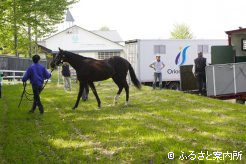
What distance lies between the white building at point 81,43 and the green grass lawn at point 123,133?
39262 mm

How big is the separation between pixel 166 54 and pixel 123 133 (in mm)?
17552

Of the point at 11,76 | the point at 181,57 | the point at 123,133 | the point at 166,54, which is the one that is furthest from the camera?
the point at 11,76

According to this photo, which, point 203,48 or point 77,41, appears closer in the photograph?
point 203,48

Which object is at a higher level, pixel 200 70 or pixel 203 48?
pixel 203 48

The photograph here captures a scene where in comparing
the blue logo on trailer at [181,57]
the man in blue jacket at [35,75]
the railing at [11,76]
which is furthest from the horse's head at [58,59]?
the railing at [11,76]

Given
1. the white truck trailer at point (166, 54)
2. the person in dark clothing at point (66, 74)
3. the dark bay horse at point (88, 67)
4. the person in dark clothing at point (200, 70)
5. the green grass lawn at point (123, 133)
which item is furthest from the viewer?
the white truck trailer at point (166, 54)

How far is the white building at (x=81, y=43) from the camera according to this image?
5209 centimetres

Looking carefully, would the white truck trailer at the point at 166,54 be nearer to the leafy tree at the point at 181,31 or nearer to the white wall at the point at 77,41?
the white wall at the point at 77,41

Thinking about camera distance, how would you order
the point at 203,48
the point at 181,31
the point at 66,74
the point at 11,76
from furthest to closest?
the point at 181,31, the point at 11,76, the point at 203,48, the point at 66,74

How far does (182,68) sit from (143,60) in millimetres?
7208

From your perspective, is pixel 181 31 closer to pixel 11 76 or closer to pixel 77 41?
pixel 77 41

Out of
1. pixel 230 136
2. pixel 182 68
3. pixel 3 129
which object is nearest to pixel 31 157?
pixel 3 129

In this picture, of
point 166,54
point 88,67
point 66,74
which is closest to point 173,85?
point 166,54

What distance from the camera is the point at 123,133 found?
339 inches
